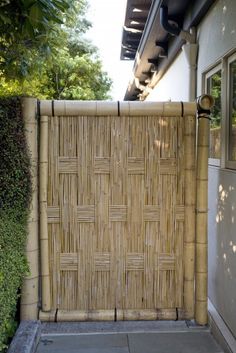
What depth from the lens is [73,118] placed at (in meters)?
3.33

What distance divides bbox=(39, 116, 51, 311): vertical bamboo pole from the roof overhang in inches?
75.9

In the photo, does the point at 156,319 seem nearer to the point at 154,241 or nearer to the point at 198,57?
the point at 154,241

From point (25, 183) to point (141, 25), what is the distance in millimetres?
5165

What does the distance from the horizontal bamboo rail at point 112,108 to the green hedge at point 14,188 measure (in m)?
0.31

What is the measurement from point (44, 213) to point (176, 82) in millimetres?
3275

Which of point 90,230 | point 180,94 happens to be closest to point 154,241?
point 90,230

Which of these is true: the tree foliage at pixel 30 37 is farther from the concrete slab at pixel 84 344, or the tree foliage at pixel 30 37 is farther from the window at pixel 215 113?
the concrete slab at pixel 84 344

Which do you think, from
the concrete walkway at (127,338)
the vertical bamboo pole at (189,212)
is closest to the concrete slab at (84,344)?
the concrete walkway at (127,338)

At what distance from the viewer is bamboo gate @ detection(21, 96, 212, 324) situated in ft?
10.9

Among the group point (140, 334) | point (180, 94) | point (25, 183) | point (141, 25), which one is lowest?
point (140, 334)

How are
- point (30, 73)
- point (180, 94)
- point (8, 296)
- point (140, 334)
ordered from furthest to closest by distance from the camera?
point (180, 94)
point (30, 73)
point (140, 334)
point (8, 296)

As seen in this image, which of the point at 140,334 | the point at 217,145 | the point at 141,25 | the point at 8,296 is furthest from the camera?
the point at 141,25

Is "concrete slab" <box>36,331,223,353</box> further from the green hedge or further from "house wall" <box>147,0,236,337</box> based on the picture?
the green hedge

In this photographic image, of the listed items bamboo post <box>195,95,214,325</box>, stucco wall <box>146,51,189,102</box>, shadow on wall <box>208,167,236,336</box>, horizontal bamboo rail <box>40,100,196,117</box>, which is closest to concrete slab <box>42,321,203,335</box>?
bamboo post <box>195,95,214,325</box>
